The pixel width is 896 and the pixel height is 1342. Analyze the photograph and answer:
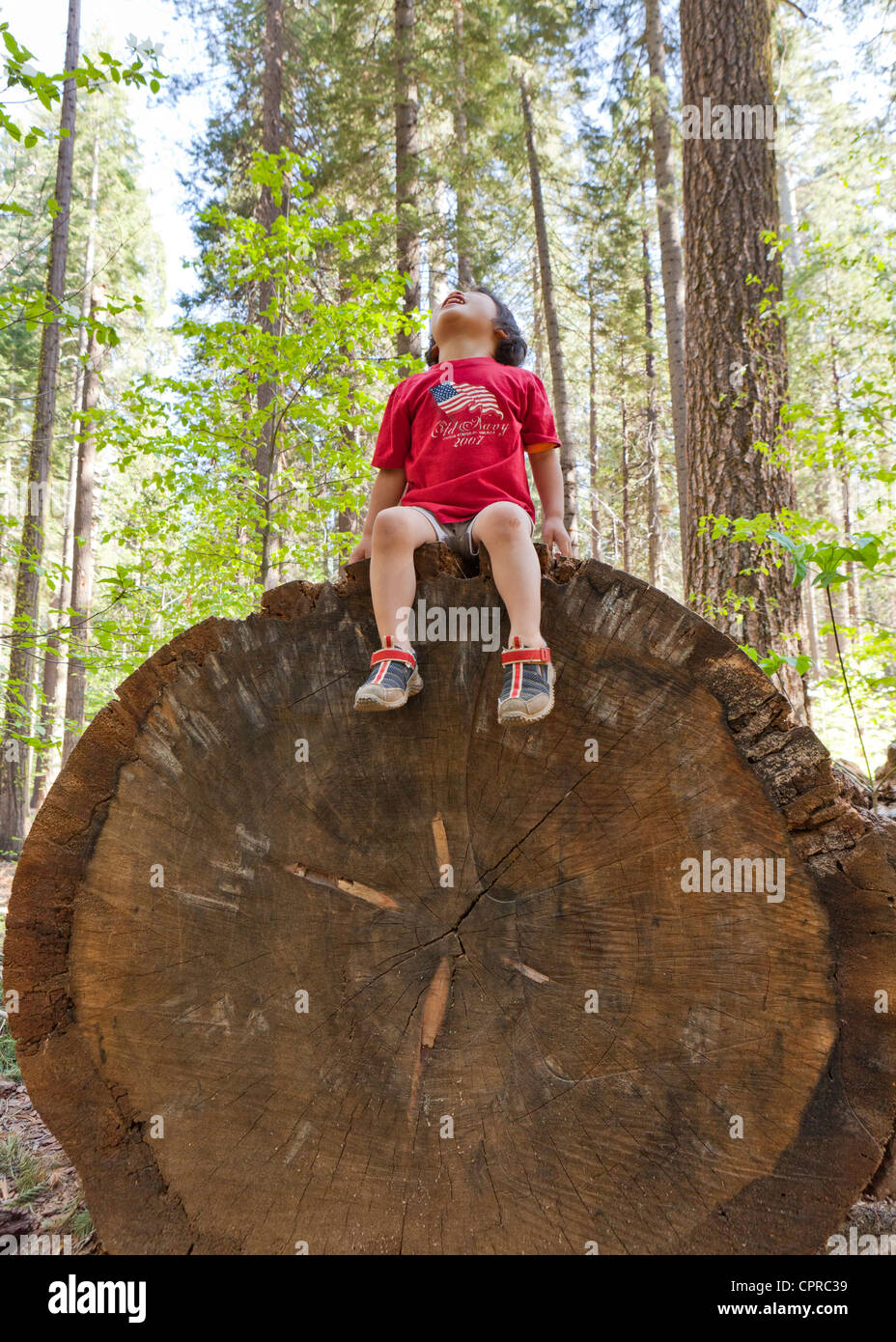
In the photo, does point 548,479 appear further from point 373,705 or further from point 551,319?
point 551,319

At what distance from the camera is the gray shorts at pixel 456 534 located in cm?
199

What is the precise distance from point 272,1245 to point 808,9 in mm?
9427

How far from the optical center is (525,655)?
166cm

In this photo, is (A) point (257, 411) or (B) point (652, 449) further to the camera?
(B) point (652, 449)

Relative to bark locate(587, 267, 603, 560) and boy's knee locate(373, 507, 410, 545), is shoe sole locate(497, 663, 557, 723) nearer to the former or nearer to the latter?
boy's knee locate(373, 507, 410, 545)

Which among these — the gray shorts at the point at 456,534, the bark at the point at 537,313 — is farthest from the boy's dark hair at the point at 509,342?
the bark at the point at 537,313

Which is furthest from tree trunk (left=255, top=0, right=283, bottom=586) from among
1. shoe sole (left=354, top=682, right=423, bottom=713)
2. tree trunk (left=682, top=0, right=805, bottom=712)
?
shoe sole (left=354, top=682, right=423, bottom=713)

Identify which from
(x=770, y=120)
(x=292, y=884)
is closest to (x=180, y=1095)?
(x=292, y=884)

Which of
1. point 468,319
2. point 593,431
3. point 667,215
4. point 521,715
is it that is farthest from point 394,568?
point 593,431

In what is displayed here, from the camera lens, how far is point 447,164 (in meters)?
10.4

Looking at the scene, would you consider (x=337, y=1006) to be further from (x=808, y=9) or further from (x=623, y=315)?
(x=623, y=315)

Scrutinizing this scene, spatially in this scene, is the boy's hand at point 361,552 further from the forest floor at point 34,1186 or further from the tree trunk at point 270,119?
the tree trunk at point 270,119

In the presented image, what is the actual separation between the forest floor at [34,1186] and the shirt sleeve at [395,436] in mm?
1797

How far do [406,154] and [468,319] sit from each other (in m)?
8.48
